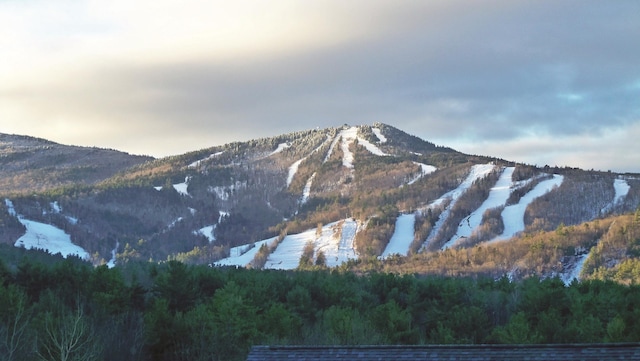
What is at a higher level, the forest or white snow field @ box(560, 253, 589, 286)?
white snow field @ box(560, 253, 589, 286)

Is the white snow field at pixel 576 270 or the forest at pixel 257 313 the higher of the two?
the white snow field at pixel 576 270

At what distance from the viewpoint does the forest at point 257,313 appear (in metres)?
57.2

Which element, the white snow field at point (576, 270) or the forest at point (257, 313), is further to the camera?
the white snow field at point (576, 270)

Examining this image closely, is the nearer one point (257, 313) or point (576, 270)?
point (257, 313)

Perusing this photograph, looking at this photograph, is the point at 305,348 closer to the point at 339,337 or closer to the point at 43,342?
the point at 43,342

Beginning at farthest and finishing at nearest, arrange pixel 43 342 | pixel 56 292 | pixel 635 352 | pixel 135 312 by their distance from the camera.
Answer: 1. pixel 56 292
2. pixel 135 312
3. pixel 43 342
4. pixel 635 352

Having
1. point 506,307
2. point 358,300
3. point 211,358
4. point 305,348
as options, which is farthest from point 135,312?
point 305,348

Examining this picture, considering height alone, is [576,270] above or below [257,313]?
above

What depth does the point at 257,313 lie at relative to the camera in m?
72.5

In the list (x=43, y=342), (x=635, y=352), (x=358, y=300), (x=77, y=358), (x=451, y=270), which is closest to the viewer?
(x=635, y=352)

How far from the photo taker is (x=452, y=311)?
77.6m

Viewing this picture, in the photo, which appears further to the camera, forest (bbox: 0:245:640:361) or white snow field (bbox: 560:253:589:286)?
white snow field (bbox: 560:253:589:286)

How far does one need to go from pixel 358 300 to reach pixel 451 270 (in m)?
119

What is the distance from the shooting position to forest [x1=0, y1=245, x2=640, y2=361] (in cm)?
5722
